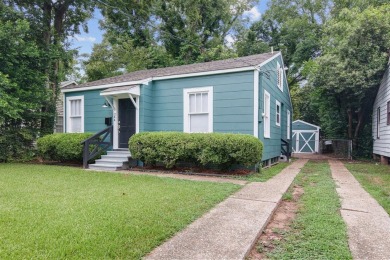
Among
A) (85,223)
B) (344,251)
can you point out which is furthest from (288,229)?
(85,223)

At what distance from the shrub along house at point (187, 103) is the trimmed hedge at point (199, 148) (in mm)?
989

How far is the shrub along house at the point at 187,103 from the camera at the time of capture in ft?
26.5

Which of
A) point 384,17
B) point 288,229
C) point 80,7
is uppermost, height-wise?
point 80,7

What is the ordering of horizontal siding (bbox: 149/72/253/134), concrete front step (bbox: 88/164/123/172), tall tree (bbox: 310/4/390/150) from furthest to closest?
tall tree (bbox: 310/4/390/150)
concrete front step (bbox: 88/164/123/172)
horizontal siding (bbox: 149/72/253/134)

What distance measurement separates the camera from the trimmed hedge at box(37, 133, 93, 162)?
9.17 m

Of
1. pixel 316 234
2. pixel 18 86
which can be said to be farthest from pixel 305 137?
pixel 316 234

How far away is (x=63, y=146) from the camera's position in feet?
30.5

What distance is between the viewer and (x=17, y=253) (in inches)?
94.1

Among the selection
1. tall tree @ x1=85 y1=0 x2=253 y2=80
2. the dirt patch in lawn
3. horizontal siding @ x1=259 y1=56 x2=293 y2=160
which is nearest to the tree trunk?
horizontal siding @ x1=259 y1=56 x2=293 y2=160

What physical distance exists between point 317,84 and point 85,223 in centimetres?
1453

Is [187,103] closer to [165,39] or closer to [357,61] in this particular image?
[357,61]

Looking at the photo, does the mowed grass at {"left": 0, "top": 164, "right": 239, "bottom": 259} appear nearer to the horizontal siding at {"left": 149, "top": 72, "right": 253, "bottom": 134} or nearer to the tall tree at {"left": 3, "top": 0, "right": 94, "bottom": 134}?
the horizontal siding at {"left": 149, "top": 72, "right": 253, "bottom": 134}

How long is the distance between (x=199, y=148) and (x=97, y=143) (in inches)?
158

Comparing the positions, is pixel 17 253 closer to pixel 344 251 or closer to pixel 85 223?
pixel 85 223
